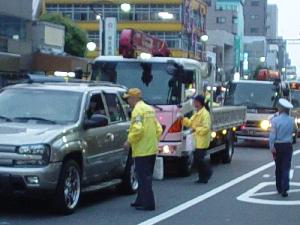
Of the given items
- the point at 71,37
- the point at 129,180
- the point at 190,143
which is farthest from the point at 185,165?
the point at 71,37

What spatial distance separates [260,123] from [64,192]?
1635 cm

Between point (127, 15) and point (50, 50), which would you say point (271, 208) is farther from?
point (127, 15)

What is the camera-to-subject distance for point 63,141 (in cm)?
1080

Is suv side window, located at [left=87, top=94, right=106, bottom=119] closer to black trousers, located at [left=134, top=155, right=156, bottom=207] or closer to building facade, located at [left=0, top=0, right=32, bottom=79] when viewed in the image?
black trousers, located at [left=134, top=155, right=156, bottom=207]

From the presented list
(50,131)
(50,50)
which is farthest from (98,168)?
(50,50)

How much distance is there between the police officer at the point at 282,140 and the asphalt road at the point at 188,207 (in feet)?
1.39

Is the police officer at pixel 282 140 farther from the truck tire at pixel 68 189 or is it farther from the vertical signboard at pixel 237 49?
the vertical signboard at pixel 237 49

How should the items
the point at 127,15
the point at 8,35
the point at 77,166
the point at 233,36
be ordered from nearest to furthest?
the point at 77,166 < the point at 8,35 < the point at 127,15 < the point at 233,36

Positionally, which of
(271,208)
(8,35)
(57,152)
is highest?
(8,35)

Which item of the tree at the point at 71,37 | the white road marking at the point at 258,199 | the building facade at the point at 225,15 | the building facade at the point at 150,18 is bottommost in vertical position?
the white road marking at the point at 258,199

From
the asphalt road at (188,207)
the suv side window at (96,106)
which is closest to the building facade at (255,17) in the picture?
the asphalt road at (188,207)

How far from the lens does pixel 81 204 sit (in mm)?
12328

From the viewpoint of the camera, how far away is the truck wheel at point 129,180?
13.4 metres

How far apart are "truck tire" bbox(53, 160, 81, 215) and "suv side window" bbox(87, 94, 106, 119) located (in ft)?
3.32
